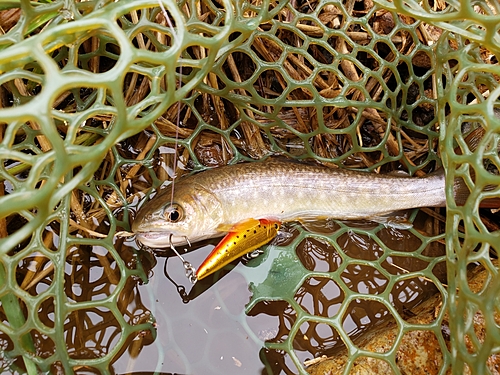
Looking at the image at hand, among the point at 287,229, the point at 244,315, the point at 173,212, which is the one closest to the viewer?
the point at 173,212

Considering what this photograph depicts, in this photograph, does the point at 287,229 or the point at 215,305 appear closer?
the point at 215,305

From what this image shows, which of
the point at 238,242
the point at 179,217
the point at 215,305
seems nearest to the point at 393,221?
the point at 238,242

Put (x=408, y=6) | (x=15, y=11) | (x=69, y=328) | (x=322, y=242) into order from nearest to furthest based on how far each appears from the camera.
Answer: (x=408, y=6) → (x=69, y=328) → (x=15, y=11) → (x=322, y=242)

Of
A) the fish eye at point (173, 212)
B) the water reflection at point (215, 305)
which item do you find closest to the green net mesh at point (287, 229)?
the water reflection at point (215, 305)

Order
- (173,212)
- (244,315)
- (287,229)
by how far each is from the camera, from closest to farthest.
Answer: (173,212), (244,315), (287,229)

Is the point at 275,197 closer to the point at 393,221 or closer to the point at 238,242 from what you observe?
the point at 238,242

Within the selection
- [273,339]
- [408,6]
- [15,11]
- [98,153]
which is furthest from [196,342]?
Result: [15,11]

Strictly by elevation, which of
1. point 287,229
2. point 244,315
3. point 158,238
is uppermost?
point 158,238

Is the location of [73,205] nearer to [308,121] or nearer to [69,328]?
[69,328]
